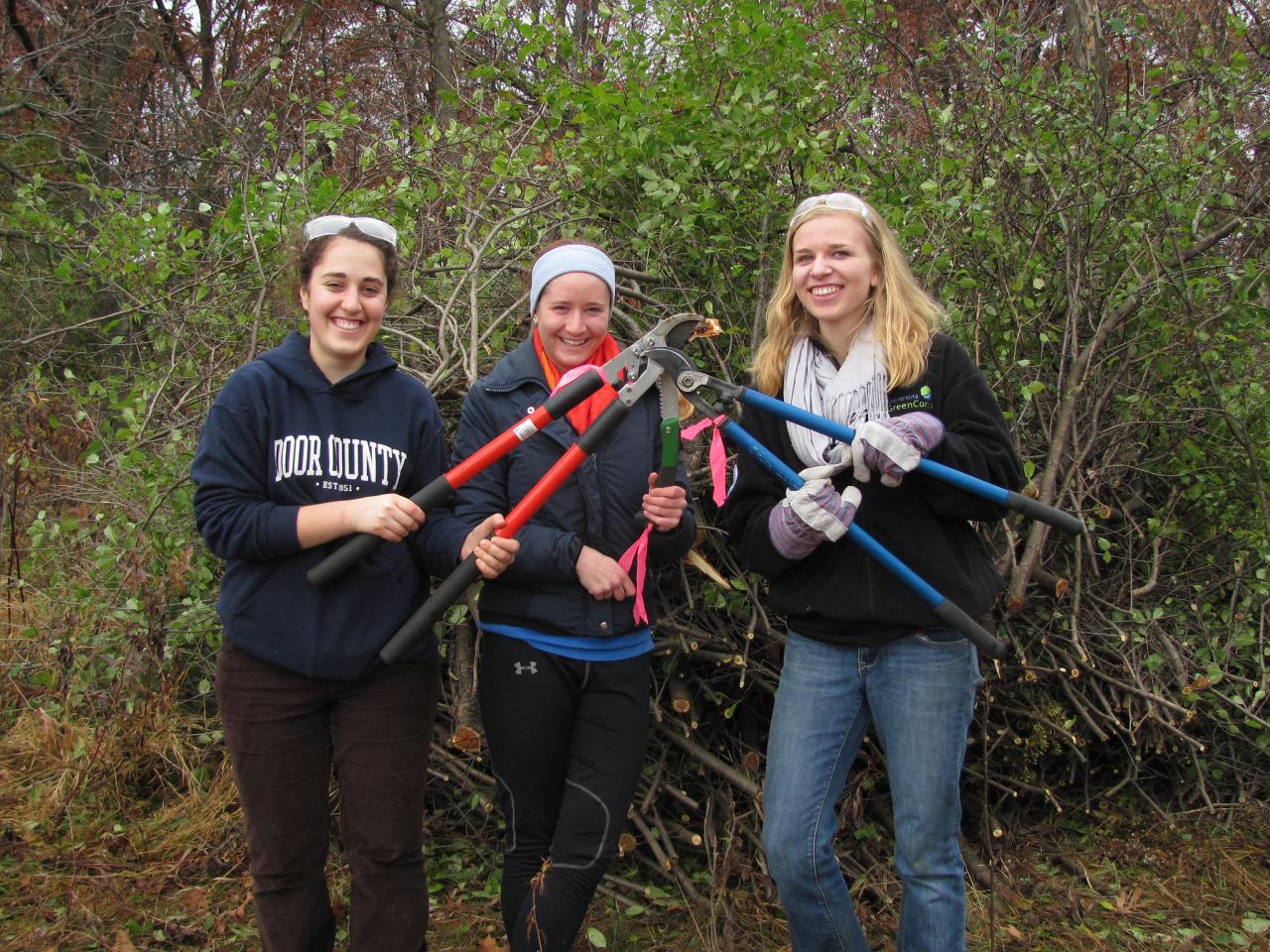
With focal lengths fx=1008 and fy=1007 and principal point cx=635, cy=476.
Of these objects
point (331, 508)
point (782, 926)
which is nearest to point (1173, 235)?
point (782, 926)

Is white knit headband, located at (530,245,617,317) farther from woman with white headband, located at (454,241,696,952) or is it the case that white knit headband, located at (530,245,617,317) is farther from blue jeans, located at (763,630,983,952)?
blue jeans, located at (763,630,983,952)

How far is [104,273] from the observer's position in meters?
4.01

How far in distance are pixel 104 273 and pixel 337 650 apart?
2.62 meters

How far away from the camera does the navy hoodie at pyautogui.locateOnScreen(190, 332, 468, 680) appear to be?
2.17 metres

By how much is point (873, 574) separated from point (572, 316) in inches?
35.9

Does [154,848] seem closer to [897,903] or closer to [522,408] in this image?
[522,408]

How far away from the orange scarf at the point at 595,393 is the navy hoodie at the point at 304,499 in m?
0.34

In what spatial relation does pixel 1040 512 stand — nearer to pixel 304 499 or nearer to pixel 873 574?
pixel 873 574

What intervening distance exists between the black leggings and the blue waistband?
0.01m

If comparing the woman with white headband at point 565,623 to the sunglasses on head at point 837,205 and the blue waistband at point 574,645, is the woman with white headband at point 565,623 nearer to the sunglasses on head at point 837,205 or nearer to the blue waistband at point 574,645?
the blue waistband at point 574,645

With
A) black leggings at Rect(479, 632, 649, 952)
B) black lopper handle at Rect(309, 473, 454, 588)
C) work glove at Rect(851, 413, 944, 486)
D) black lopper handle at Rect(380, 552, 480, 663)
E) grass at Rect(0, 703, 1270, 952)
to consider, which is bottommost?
grass at Rect(0, 703, 1270, 952)

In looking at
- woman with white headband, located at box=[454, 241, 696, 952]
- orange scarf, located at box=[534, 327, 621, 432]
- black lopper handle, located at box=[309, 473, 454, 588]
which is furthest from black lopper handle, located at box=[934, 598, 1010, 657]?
black lopper handle, located at box=[309, 473, 454, 588]

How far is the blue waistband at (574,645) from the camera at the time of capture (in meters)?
2.30

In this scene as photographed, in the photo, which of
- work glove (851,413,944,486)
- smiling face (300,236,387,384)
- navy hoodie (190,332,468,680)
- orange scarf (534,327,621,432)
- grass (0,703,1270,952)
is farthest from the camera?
grass (0,703,1270,952)
